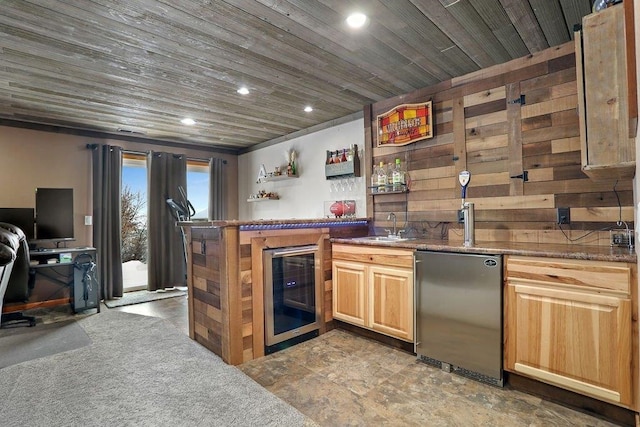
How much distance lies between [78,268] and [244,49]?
11.3ft

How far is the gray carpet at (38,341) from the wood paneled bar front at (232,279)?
3.77 feet

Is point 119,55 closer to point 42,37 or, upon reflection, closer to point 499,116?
point 42,37

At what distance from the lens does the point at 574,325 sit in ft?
6.50

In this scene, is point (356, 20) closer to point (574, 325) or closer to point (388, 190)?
point (388, 190)

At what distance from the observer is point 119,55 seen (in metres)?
2.60

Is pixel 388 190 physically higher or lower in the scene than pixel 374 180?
lower

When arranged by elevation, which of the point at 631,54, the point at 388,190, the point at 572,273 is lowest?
the point at 572,273

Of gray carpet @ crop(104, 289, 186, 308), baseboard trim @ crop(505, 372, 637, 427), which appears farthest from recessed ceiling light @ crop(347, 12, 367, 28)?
gray carpet @ crop(104, 289, 186, 308)

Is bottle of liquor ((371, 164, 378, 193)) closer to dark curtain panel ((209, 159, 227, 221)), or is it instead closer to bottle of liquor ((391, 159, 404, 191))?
bottle of liquor ((391, 159, 404, 191))

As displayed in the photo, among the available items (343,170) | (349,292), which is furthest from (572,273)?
(343,170)

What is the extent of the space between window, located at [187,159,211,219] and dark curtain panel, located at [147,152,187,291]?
0.35m

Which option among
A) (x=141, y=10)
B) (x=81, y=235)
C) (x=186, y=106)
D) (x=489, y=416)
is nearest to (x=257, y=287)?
(x=489, y=416)

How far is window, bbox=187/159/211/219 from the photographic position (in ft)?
19.2

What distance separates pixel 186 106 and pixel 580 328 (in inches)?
160
